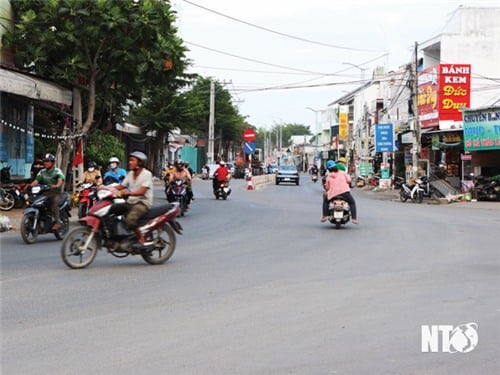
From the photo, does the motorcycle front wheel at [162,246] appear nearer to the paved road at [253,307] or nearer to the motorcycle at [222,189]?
the paved road at [253,307]

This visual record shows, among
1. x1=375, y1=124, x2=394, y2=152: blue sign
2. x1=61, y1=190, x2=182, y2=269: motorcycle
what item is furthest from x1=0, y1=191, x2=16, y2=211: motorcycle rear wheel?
x1=375, y1=124, x2=394, y2=152: blue sign

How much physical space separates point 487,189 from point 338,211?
15.7 meters

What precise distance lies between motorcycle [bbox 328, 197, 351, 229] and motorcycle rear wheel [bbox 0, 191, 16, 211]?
9.37m

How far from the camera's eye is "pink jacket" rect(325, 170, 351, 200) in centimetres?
1709

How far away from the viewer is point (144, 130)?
51.7 metres

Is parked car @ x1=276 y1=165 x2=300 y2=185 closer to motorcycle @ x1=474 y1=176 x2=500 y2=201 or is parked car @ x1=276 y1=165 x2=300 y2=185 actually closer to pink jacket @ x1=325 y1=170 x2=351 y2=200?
motorcycle @ x1=474 y1=176 x2=500 y2=201

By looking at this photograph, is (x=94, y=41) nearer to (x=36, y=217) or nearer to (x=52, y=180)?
(x=52, y=180)

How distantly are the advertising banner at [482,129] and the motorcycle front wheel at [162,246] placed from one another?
2300 centimetres

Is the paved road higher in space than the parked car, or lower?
lower

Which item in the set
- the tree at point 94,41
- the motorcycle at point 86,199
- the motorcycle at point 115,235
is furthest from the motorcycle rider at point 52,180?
the tree at point 94,41

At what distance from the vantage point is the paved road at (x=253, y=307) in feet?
18.3

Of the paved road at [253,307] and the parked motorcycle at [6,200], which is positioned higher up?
the parked motorcycle at [6,200]

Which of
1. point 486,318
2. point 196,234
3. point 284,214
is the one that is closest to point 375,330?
point 486,318

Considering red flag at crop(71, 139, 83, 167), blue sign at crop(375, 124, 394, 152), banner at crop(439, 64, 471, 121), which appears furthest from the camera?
blue sign at crop(375, 124, 394, 152)
